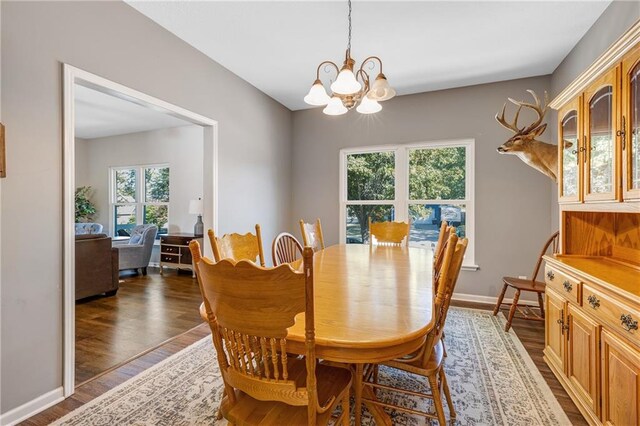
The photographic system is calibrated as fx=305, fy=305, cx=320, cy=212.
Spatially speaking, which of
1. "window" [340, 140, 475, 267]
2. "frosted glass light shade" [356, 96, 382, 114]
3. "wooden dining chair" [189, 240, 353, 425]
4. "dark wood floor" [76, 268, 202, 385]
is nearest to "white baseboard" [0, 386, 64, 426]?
"dark wood floor" [76, 268, 202, 385]

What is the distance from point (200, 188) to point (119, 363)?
3.83 metres

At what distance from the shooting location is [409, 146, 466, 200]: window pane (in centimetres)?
398

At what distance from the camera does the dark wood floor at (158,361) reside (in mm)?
1778

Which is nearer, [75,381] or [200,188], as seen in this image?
[75,381]

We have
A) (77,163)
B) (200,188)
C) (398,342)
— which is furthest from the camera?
(77,163)

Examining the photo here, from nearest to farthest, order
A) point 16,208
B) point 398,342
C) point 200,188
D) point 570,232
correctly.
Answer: point 398,342, point 16,208, point 570,232, point 200,188

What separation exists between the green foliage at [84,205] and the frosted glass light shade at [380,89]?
7017 mm

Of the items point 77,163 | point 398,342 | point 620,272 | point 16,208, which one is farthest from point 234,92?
point 77,163

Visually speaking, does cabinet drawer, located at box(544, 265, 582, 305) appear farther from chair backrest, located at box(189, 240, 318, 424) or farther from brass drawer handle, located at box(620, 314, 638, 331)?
chair backrest, located at box(189, 240, 318, 424)

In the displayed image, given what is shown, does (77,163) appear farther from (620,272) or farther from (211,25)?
(620,272)

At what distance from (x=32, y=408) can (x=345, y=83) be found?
2696mm

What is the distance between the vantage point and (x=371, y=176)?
4.46 metres

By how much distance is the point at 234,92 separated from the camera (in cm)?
357

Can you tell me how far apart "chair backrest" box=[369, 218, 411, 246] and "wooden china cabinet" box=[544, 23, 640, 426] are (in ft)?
→ 4.49
